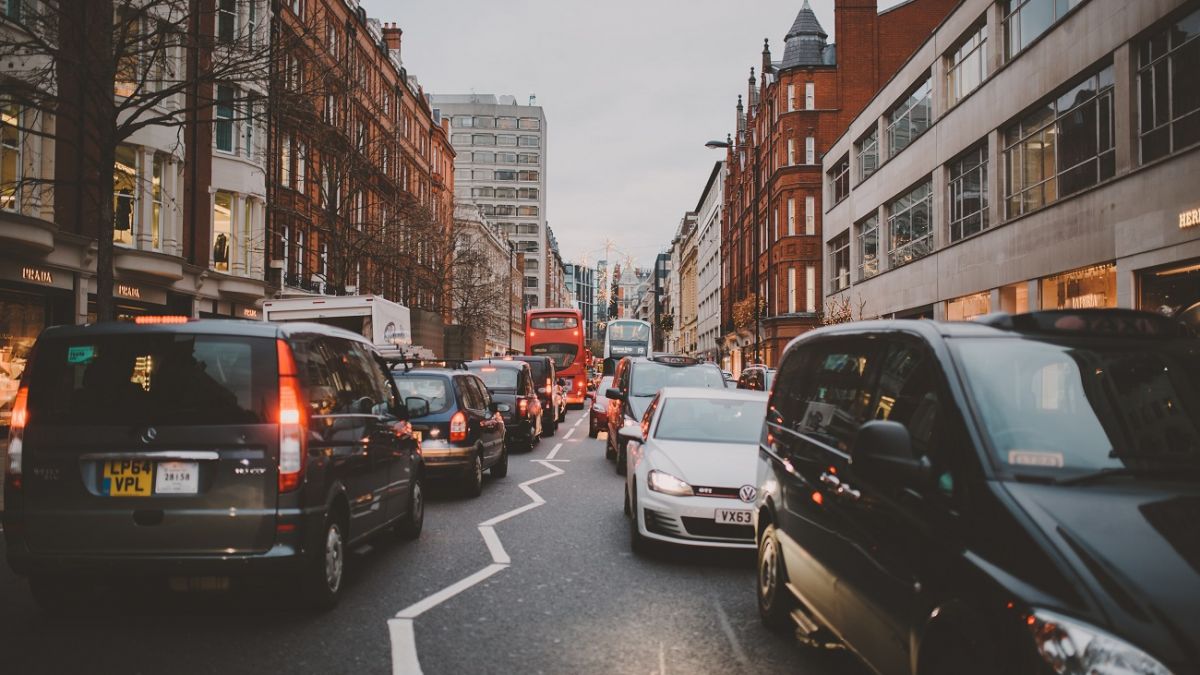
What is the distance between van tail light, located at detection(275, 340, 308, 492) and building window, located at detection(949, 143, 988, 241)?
872 inches

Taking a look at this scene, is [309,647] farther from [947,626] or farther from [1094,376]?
[1094,376]

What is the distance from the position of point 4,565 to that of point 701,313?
306ft

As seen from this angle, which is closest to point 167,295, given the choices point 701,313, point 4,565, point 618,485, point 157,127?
point 157,127

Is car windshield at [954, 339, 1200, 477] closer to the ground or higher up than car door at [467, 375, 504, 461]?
higher up

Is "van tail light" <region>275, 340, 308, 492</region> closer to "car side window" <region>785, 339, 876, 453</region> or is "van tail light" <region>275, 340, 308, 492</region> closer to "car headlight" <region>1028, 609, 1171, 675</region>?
"car side window" <region>785, 339, 876, 453</region>

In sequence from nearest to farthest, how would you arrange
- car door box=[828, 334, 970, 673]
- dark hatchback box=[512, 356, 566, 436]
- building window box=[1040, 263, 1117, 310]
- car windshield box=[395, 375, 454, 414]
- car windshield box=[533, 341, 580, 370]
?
car door box=[828, 334, 970, 673] → car windshield box=[395, 375, 454, 414] → building window box=[1040, 263, 1117, 310] → dark hatchback box=[512, 356, 566, 436] → car windshield box=[533, 341, 580, 370]

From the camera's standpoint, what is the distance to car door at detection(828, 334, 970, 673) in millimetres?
3264

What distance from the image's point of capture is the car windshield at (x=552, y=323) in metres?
41.8

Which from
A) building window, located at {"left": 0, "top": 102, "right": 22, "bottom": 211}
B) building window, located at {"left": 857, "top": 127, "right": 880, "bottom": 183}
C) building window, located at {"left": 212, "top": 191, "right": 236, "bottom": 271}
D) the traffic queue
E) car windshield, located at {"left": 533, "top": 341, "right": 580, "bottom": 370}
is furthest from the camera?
car windshield, located at {"left": 533, "top": 341, "right": 580, "bottom": 370}

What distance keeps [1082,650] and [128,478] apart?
4.98 m

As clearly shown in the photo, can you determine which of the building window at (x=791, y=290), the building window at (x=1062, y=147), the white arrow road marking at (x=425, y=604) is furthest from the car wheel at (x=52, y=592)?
the building window at (x=791, y=290)

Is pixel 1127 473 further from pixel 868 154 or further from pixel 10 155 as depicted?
pixel 868 154

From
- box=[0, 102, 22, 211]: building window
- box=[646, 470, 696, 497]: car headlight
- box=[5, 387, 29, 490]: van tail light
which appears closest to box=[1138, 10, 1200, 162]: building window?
box=[646, 470, 696, 497]: car headlight

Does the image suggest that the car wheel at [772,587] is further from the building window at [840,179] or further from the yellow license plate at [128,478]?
the building window at [840,179]
